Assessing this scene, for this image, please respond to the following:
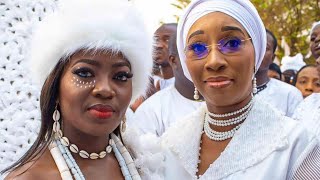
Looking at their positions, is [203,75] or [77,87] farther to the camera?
[203,75]

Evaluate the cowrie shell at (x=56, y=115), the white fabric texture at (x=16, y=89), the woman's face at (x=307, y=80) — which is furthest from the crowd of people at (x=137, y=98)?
A: the woman's face at (x=307, y=80)

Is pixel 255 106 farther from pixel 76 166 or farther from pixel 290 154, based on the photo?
pixel 76 166

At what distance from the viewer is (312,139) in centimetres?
209

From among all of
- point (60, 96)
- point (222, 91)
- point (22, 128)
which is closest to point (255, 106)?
point (222, 91)

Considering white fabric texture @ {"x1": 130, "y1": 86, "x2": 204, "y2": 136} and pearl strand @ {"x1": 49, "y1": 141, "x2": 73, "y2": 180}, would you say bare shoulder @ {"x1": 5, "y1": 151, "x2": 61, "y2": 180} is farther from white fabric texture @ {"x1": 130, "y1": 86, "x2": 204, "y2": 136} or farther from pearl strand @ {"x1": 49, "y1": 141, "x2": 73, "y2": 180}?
white fabric texture @ {"x1": 130, "y1": 86, "x2": 204, "y2": 136}

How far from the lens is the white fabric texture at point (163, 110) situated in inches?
134

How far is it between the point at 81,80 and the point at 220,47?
2.01 ft

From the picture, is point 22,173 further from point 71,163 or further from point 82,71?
point 82,71

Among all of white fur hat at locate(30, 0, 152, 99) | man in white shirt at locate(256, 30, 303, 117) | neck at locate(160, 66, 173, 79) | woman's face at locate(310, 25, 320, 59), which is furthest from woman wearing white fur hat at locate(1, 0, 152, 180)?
neck at locate(160, 66, 173, 79)

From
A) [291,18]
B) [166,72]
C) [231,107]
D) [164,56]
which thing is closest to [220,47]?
[231,107]

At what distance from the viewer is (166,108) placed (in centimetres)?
353

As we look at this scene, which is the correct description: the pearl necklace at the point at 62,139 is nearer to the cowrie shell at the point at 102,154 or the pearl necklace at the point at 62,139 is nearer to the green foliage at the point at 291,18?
the cowrie shell at the point at 102,154

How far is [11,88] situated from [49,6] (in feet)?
1.38

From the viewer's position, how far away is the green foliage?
43.1 feet
